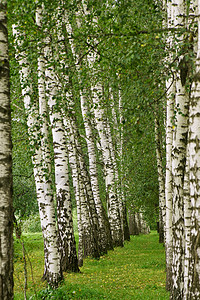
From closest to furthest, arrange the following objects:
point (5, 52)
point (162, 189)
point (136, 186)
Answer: point (5, 52)
point (162, 189)
point (136, 186)

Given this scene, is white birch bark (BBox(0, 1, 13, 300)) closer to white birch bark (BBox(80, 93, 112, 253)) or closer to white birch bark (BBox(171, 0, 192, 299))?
white birch bark (BBox(171, 0, 192, 299))

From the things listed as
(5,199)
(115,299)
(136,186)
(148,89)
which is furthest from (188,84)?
(136,186)

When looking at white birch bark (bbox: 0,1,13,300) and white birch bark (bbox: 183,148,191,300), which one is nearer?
white birch bark (bbox: 0,1,13,300)

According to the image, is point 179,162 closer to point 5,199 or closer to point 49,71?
point 5,199

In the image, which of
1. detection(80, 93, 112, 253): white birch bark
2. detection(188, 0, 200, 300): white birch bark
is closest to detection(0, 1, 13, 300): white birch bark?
detection(188, 0, 200, 300): white birch bark

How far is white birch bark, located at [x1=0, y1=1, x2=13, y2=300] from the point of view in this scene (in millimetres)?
3977

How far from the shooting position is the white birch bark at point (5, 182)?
3.98 metres

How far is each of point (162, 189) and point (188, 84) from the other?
38.2 feet

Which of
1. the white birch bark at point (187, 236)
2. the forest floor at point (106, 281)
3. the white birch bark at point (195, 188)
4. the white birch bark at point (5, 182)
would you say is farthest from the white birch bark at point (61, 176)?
the white birch bark at point (195, 188)

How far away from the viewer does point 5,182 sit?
4129 mm

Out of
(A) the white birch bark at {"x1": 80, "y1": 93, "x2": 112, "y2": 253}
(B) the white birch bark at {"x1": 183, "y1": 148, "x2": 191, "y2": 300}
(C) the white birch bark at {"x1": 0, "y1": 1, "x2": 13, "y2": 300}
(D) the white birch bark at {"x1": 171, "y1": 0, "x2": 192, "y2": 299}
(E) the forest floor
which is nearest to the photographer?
(C) the white birch bark at {"x1": 0, "y1": 1, "x2": 13, "y2": 300}

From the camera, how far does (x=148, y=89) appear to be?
6.13m

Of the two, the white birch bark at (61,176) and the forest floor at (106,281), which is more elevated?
the white birch bark at (61,176)

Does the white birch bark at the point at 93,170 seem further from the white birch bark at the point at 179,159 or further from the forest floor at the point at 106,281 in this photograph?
the white birch bark at the point at 179,159
